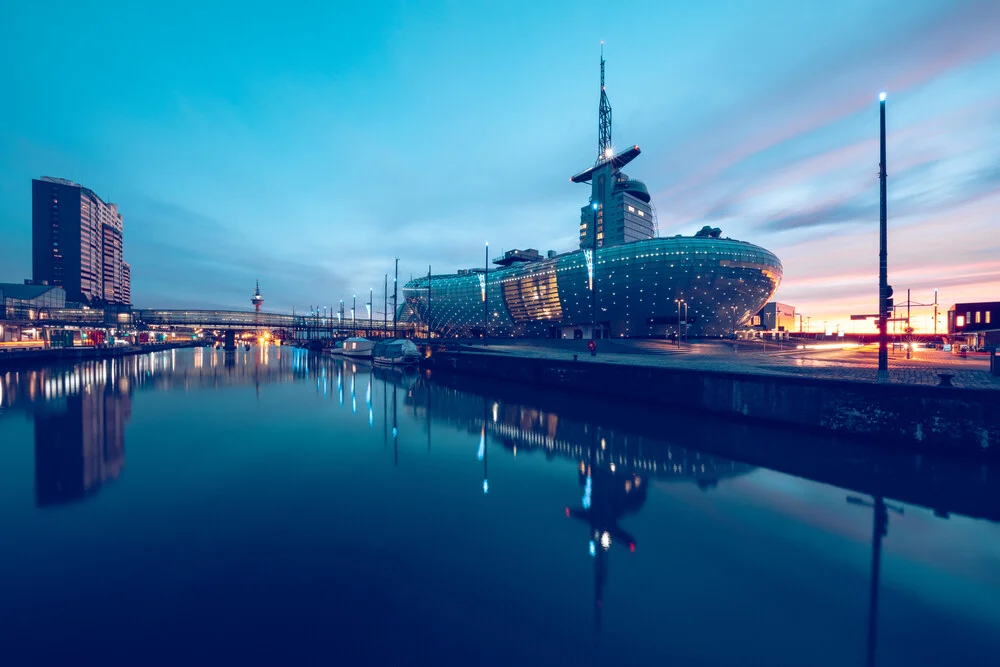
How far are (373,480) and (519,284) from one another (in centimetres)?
10461

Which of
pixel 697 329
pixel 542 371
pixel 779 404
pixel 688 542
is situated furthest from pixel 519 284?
pixel 688 542

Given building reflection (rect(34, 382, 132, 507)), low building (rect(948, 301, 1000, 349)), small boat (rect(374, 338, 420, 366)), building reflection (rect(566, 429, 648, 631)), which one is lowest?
Answer: building reflection (rect(566, 429, 648, 631))

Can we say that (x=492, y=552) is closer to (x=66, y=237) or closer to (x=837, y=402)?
(x=837, y=402)

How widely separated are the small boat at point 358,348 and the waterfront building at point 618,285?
55.6ft

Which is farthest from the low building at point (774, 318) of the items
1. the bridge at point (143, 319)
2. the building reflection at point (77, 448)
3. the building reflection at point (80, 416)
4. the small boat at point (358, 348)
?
the building reflection at point (77, 448)

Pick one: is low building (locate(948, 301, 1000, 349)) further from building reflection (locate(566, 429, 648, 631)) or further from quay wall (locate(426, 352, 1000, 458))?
building reflection (locate(566, 429, 648, 631))

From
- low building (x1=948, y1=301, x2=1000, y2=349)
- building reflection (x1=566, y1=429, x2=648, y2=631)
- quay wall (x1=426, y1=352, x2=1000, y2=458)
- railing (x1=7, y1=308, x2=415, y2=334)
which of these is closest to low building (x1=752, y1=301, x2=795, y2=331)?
low building (x1=948, y1=301, x2=1000, y2=349)

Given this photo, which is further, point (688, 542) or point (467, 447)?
point (467, 447)

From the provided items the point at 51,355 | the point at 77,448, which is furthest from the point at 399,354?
the point at 51,355

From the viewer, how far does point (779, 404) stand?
1644 centimetres

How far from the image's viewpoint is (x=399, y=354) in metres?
51.5

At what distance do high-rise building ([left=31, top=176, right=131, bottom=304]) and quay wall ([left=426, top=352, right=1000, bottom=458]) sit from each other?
730ft

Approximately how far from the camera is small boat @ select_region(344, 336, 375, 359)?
67.4 metres

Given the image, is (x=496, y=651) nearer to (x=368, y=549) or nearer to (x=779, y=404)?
(x=368, y=549)
